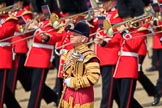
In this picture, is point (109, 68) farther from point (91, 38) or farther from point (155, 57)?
point (155, 57)

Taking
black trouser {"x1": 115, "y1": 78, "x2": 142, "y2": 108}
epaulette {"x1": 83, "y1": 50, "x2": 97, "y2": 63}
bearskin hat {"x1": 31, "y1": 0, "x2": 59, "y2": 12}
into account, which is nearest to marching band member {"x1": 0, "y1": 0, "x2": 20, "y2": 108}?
bearskin hat {"x1": 31, "y1": 0, "x2": 59, "y2": 12}

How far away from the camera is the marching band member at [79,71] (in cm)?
654

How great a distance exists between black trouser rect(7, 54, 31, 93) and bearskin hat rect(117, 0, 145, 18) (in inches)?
72.9

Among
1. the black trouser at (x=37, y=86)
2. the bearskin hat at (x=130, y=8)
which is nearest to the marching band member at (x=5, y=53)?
the black trouser at (x=37, y=86)

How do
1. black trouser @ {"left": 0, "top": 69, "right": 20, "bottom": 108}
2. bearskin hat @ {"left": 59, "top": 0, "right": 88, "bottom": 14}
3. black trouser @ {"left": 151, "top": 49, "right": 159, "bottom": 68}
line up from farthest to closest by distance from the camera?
black trouser @ {"left": 151, "top": 49, "right": 159, "bottom": 68} → bearskin hat @ {"left": 59, "top": 0, "right": 88, "bottom": 14} → black trouser @ {"left": 0, "top": 69, "right": 20, "bottom": 108}

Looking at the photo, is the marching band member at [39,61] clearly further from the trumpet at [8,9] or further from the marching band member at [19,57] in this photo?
the marching band member at [19,57]

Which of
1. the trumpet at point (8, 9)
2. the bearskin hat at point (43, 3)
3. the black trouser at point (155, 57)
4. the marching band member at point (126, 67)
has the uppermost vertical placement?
the trumpet at point (8, 9)

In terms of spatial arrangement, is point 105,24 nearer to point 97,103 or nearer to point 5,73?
point 5,73

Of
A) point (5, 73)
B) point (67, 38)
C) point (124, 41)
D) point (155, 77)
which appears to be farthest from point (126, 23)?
point (155, 77)

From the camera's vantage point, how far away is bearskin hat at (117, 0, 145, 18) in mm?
8469

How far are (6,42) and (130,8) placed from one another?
1.39m

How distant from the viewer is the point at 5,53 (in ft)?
28.9

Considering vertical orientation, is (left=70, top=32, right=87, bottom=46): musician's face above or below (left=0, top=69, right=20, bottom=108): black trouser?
above

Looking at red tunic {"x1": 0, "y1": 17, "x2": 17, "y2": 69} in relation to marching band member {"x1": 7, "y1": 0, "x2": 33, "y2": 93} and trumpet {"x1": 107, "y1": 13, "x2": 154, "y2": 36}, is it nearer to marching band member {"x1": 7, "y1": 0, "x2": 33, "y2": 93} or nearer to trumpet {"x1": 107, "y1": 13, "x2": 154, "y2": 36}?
marching band member {"x1": 7, "y1": 0, "x2": 33, "y2": 93}
